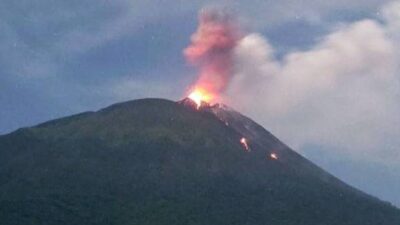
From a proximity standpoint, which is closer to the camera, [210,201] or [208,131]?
[210,201]

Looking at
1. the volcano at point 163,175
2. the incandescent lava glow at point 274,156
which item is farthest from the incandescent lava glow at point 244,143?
the incandescent lava glow at point 274,156

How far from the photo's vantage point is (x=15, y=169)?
420 feet

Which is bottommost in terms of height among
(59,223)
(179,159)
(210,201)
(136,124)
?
(59,223)

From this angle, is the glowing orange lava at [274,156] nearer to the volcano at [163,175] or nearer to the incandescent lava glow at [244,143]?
the volcano at [163,175]

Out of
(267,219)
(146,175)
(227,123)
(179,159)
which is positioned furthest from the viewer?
(227,123)

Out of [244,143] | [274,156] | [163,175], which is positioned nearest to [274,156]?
[274,156]

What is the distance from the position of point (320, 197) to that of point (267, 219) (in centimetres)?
1759

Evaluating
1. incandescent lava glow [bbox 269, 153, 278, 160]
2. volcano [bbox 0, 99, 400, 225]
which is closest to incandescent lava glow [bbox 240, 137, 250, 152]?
volcano [bbox 0, 99, 400, 225]

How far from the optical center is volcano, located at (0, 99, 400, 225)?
362 ft

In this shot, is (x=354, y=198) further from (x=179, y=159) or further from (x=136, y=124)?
(x=136, y=124)

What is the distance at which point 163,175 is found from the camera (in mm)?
126438

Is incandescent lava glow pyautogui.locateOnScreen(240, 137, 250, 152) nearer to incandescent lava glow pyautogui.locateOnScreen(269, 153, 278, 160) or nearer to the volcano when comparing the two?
the volcano

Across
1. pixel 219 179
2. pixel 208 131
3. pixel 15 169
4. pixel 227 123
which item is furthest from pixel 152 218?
pixel 227 123

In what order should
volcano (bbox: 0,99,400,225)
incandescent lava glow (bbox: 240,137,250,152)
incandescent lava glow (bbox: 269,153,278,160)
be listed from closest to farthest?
volcano (bbox: 0,99,400,225) → incandescent lava glow (bbox: 240,137,250,152) → incandescent lava glow (bbox: 269,153,278,160)
